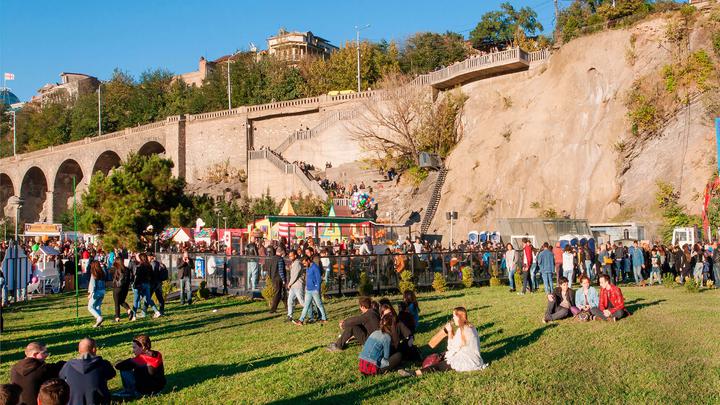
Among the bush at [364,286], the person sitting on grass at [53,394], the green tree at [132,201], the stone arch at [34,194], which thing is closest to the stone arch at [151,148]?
the stone arch at [34,194]

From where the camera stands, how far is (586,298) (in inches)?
610

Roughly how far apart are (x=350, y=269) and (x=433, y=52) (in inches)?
1853

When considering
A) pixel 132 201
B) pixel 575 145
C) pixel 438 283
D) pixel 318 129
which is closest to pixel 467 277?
pixel 438 283

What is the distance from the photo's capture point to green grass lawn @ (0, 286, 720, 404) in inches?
355

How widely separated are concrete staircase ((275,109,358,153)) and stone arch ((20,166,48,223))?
4411 centimetres

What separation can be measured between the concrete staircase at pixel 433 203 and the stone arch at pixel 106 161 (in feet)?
139

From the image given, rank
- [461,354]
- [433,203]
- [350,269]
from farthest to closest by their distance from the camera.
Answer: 1. [433,203]
2. [350,269]
3. [461,354]

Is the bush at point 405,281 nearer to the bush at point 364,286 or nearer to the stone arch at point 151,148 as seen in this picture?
the bush at point 364,286

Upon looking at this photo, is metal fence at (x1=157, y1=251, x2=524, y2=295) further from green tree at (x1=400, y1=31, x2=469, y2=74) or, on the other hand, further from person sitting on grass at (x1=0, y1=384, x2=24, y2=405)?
green tree at (x1=400, y1=31, x2=469, y2=74)

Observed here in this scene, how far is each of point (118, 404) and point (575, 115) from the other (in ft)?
Answer: 124

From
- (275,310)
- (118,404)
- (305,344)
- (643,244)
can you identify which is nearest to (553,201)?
(643,244)

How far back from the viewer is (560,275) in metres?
22.8

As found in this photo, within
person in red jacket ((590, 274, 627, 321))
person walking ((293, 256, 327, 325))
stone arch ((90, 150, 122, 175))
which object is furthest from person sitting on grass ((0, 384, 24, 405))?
stone arch ((90, 150, 122, 175))

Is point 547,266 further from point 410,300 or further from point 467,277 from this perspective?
point 410,300
